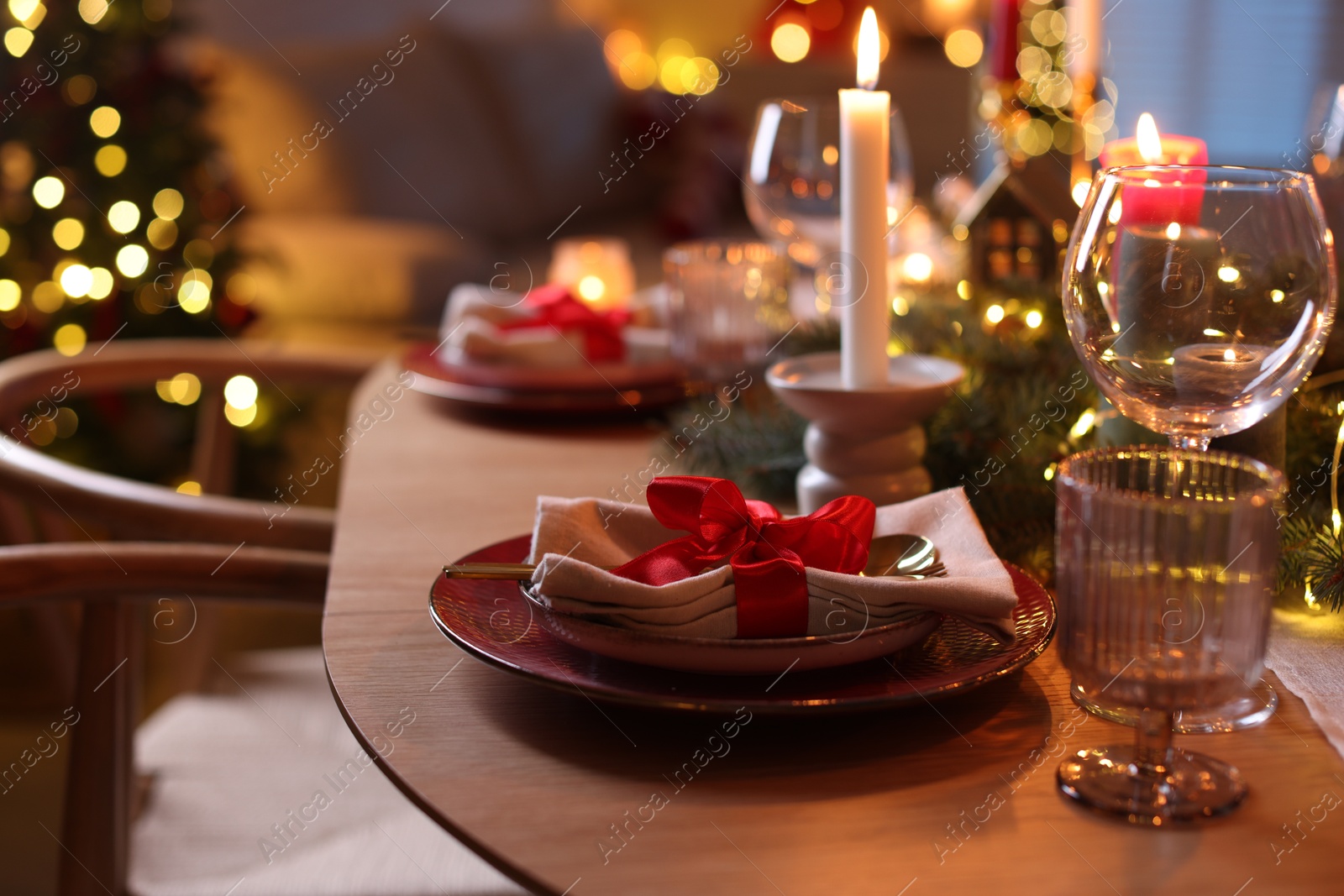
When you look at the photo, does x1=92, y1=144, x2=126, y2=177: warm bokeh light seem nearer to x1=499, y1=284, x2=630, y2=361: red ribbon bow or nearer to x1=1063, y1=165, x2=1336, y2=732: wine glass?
x1=499, y1=284, x2=630, y2=361: red ribbon bow

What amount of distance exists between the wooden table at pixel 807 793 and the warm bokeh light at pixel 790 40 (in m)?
5.03

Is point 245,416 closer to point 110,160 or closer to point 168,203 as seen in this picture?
point 168,203

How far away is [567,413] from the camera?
3.56 feet

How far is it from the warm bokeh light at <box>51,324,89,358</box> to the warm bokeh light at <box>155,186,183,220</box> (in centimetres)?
29

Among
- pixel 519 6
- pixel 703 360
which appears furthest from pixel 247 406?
pixel 519 6

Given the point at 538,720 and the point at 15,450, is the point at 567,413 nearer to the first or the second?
the point at 15,450

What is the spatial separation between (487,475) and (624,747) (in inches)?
17.1

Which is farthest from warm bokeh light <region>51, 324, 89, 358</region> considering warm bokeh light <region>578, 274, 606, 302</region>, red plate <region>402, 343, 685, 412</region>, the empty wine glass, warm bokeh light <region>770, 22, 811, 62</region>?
Answer: warm bokeh light <region>770, 22, 811, 62</region>

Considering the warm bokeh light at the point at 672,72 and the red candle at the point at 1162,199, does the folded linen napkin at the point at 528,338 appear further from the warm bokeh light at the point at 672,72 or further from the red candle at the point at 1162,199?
the warm bokeh light at the point at 672,72

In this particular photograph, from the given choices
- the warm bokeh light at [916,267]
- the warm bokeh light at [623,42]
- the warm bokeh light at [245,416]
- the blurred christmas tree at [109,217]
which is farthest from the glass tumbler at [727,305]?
the warm bokeh light at [623,42]

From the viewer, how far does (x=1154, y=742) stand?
0.46 m

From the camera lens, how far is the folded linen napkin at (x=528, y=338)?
113 cm

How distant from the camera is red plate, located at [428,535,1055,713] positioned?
0.49 meters

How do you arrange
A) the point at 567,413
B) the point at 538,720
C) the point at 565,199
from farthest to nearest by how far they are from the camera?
1. the point at 565,199
2. the point at 567,413
3. the point at 538,720
